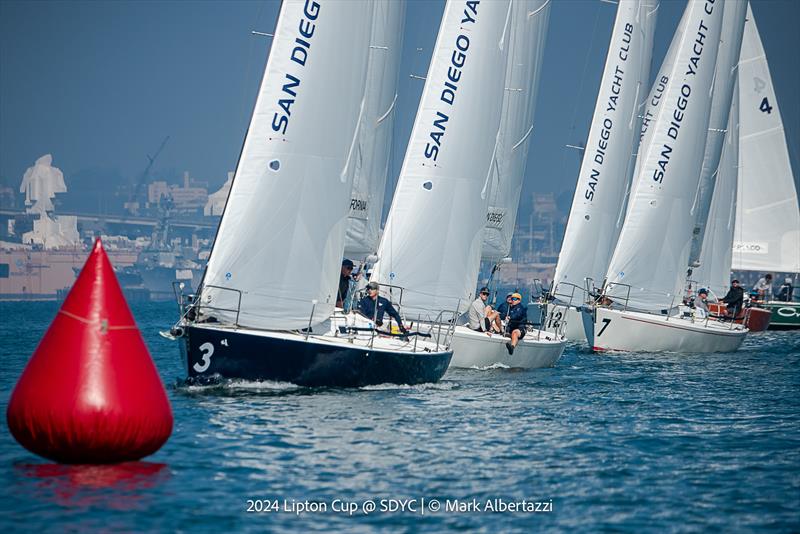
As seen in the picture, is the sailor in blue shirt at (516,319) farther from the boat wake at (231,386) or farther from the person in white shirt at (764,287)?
the person in white shirt at (764,287)

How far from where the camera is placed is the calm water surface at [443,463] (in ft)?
36.1

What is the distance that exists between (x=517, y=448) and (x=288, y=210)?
17.4 ft

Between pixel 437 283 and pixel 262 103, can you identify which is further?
pixel 437 283

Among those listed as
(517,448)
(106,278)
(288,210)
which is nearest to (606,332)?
(288,210)

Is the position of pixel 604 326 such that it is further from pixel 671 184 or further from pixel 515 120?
pixel 515 120

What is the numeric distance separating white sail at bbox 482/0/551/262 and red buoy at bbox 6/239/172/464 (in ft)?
50.3

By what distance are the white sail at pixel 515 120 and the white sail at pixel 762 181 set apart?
60.6ft

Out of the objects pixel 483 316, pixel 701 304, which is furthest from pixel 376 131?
pixel 701 304

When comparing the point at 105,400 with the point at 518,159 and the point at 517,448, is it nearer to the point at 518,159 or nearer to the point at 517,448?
the point at 517,448

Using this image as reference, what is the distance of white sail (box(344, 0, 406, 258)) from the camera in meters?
23.1

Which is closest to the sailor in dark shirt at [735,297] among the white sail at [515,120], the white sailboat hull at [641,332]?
the white sailboat hull at [641,332]

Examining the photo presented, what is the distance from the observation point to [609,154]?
32562 millimetres

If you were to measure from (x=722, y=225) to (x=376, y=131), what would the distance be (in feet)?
62.2

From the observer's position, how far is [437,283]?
22609mm
